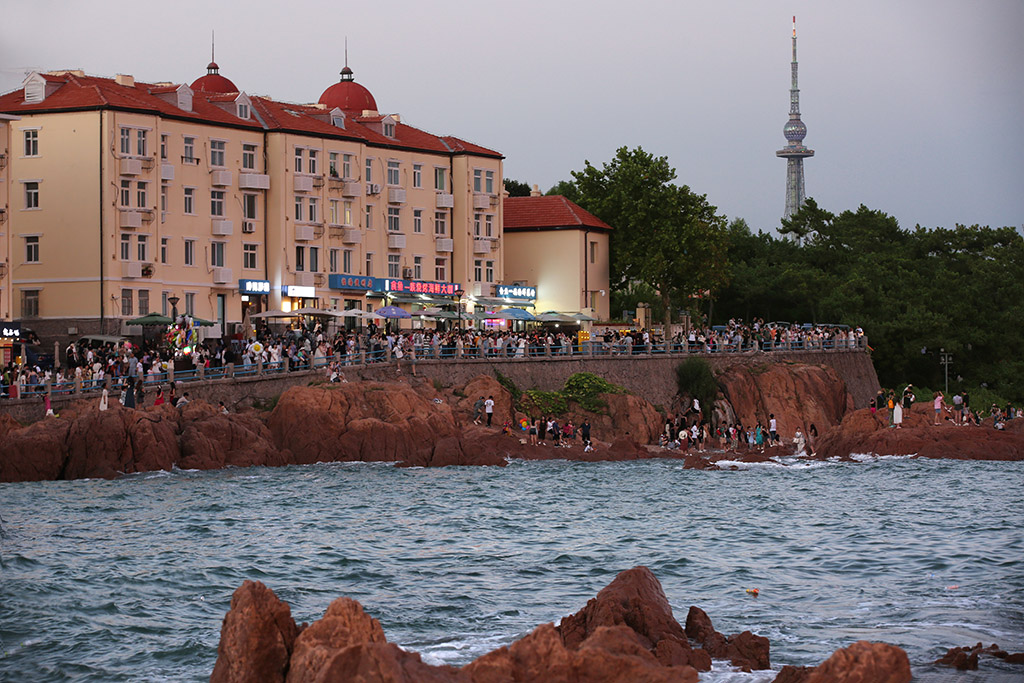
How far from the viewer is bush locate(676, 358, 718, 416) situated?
70312mm

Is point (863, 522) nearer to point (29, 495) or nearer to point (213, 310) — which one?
point (29, 495)

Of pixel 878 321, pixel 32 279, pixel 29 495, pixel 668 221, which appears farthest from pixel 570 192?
pixel 29 495

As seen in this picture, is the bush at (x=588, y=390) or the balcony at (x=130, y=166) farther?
the bush at (x=588, y=390)

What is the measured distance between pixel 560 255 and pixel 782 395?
16.4 metres

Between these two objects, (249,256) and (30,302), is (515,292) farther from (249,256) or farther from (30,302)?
(30,302)

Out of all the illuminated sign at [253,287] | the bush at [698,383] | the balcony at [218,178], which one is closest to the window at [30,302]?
the illuminated sign at [253,287]

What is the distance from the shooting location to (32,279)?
208ft

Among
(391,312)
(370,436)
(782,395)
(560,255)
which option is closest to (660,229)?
(560,255)

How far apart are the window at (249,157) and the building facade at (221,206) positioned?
7cm

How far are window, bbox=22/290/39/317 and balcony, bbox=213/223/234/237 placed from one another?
9.06 m

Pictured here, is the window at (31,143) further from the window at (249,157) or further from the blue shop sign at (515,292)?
the blue shop sign at (515,292)

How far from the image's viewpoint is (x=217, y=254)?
6850 centimetres

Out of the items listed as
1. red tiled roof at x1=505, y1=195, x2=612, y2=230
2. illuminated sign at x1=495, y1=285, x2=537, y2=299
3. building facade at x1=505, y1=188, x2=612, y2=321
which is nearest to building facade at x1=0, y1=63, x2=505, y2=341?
illuminated sign at x1=495, y1=285, x2=537, y2=299

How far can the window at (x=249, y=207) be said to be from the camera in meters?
69.9
